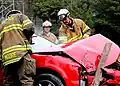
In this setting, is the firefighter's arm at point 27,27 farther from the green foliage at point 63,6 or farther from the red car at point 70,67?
the green foliage at point 63,6

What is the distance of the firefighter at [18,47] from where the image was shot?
6266 millimetres

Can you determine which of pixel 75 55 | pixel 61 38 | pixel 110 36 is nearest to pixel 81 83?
pixel 75 55

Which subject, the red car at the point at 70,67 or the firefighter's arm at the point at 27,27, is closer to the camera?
the firefighter's arm at the point at 27,27

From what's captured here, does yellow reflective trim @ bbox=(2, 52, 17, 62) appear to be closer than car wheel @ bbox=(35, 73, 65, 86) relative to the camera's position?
Yes

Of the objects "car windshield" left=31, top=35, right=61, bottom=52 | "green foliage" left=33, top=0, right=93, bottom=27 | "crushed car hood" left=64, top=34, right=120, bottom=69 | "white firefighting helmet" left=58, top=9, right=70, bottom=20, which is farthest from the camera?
"green foliage" left=33, top=0, right=93, bottom=27

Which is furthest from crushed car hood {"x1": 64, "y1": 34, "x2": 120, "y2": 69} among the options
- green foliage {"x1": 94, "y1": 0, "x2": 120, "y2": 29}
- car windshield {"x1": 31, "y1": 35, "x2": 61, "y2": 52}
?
green foliage {"x1": 94, "y1": 0, "x2": 120, "y2": 29}

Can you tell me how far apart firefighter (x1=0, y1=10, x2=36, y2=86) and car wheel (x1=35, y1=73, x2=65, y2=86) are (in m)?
0.26

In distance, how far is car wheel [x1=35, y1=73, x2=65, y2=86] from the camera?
6.62m

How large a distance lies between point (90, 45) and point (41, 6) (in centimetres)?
1449

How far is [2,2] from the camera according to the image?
858 inches

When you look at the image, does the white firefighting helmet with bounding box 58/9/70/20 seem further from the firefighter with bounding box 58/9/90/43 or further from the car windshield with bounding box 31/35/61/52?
the car windshield with bounding box 31/35/61/52

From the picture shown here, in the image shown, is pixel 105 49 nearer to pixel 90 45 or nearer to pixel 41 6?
pixel 90 45

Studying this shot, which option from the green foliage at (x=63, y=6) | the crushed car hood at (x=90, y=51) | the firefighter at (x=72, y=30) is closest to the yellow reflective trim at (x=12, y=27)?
the crushed car hood at (x=90, y=51)

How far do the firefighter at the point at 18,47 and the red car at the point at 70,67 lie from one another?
0.97 feet
